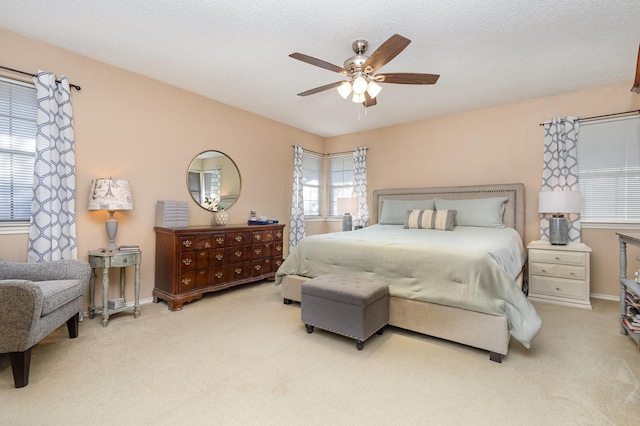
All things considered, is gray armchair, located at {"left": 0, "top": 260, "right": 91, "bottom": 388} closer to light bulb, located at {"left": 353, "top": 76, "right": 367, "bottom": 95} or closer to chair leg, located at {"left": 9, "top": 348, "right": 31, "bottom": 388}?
chair leg, located at {"left": 9, "top": 348, "right": 31, "bottom": 388}

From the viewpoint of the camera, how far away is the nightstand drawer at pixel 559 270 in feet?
10.7

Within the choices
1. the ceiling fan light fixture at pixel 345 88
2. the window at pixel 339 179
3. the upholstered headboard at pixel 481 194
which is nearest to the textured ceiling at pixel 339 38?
the ceiling fan light fixture at pixel 345 88

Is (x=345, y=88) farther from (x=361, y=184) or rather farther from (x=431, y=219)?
(x=361, y=184)

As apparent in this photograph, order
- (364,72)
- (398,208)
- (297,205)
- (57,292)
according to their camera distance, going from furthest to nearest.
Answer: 1. (297,205)
2. (398,208)
3. (364,72)
4. (57,292)

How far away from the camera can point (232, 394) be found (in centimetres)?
174

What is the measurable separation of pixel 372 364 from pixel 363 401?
16.3 inches

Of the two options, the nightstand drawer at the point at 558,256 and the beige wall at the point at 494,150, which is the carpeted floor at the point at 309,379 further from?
the beige wall at the point at 494,150

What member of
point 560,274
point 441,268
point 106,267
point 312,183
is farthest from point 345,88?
point 312,183

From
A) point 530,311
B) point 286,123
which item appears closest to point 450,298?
point 530,311

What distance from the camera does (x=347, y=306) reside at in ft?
7.50

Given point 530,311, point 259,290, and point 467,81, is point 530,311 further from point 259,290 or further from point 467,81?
point 259,290

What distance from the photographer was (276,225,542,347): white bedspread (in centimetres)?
213

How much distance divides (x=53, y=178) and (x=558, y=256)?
5.24 meters

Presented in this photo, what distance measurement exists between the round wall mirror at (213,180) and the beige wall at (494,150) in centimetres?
252
